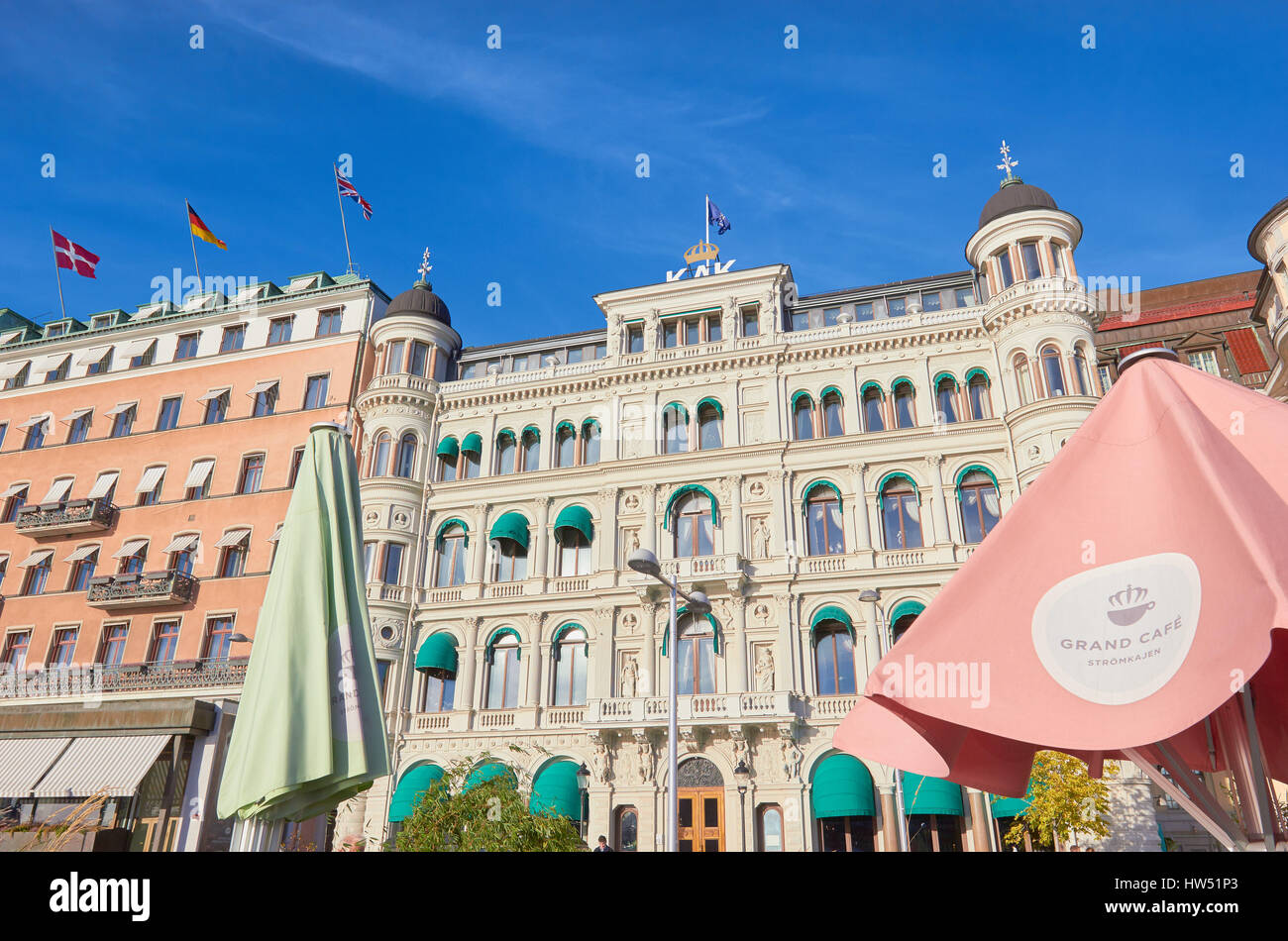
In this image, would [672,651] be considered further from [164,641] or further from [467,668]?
[164,641]

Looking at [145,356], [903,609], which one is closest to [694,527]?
[903,609]

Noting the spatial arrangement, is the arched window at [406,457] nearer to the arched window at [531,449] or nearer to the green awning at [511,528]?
the arched window at [531,449]

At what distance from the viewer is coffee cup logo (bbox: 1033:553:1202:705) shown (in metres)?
4.84

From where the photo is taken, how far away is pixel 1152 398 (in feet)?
20.5

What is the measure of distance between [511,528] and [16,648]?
23585 mm

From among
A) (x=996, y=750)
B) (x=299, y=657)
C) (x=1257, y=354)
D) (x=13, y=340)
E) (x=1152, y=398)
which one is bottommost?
(x=996, y=750)

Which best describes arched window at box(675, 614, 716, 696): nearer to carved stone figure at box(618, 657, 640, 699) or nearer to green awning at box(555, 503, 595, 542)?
carved stone figure at box(618, 657, 640, 699)

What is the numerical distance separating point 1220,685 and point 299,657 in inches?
347

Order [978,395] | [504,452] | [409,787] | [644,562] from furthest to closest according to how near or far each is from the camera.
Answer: [504,452] → [978,395] → [409,787] → [644,562]

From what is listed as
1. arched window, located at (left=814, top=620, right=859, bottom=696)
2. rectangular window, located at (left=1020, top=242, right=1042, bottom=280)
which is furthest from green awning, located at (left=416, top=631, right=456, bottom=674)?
rectangular window, located at (left=1020, top=242, right=1042, bottom=280)

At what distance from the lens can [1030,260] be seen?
3203cm

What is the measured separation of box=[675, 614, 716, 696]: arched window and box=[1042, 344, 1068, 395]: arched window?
14327 millimetres
